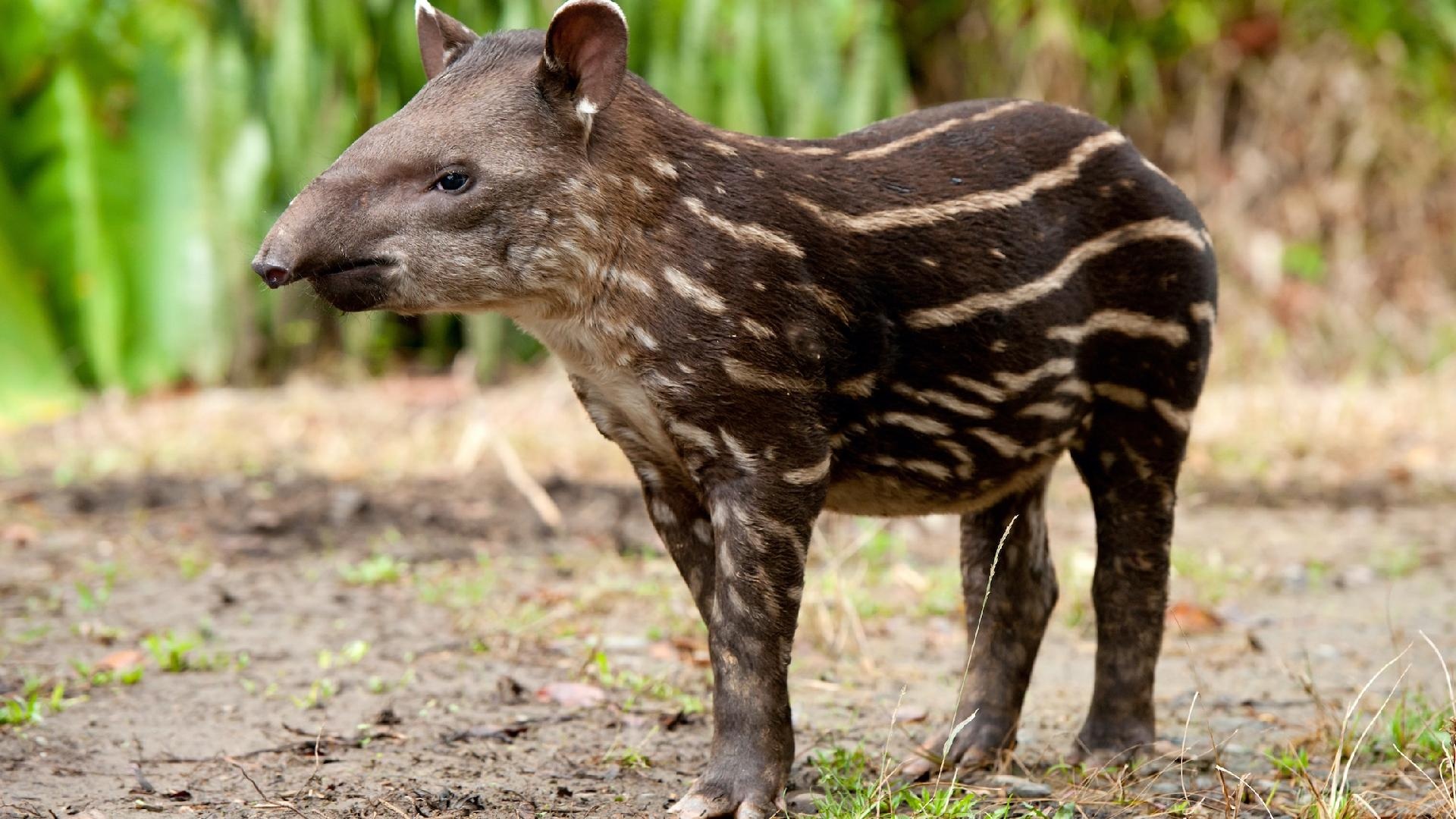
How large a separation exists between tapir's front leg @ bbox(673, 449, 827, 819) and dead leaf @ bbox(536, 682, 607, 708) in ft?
3.40

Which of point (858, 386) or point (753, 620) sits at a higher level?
point (858, 386)

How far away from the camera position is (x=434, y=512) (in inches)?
276

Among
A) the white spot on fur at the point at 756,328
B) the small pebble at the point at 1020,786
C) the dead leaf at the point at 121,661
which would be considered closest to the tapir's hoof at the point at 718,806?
the small pebble at the point at 1020,786

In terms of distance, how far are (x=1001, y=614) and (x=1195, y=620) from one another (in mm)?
1647

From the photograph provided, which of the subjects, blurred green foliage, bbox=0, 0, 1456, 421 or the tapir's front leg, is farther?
blurred green foliage, bbox=0, 0, 1456, 421

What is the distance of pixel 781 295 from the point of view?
3.69 m

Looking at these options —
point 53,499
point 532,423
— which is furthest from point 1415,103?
point 53,499

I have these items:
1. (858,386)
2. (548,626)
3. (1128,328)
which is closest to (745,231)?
(858,386)

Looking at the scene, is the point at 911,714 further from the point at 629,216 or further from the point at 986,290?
the point at 629,216

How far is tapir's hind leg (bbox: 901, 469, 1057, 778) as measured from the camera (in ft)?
14.4

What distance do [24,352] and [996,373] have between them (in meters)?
7.03

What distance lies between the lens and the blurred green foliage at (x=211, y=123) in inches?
372

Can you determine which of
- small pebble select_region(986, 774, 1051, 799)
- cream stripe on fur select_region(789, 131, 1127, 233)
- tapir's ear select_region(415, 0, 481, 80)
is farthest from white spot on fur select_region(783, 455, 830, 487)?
tapir's ear select_region(415, 0, 481, 80)

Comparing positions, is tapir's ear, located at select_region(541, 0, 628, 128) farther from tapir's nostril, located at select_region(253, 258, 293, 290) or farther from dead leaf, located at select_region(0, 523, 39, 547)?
dead leaf, located at select_region(0, 523, 39, 547)
